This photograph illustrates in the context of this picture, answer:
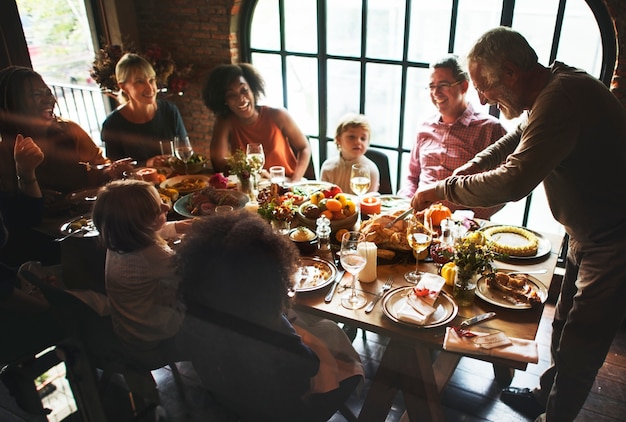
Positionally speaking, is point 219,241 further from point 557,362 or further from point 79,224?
point 557,362

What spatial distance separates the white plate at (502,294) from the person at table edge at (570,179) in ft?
0.82

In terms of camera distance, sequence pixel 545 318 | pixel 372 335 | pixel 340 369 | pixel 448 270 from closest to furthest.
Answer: pixel 340 369 → pixel 372 335 → pixel 448 270 → pixel 545 318

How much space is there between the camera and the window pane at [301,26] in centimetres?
334

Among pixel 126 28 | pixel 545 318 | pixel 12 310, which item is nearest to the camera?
pixel 12 310

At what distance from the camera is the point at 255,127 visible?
285cm

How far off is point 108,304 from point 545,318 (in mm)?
2163

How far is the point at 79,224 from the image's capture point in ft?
3.52

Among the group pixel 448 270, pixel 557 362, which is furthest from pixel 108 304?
pixel 557 362

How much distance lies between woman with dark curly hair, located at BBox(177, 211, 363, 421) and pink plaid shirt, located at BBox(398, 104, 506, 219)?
1.55 metres

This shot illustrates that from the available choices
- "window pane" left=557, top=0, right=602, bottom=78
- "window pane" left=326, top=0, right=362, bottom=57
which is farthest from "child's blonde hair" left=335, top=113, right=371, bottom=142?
"window pane" left=557, top=0, right=602, bottom=78

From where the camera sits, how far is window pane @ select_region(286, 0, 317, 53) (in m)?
3.34

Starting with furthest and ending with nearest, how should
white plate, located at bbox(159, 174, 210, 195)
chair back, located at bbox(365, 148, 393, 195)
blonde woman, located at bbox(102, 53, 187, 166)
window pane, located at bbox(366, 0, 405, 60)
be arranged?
window pane, located at bbox(366, 0, 405, 60), chair back, located at bbox(365, 148, 393, 195), blonde woman, located at bbox(102, 53, 187, 166), white plate, located at bbox(159, 174, 210, 195)

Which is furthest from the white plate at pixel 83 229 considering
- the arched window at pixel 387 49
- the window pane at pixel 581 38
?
the window pane at pixel 581 38

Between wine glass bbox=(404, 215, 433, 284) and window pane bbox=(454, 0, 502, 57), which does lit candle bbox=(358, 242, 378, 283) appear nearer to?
wine glass bbox=(404, 215, 433, 284)
